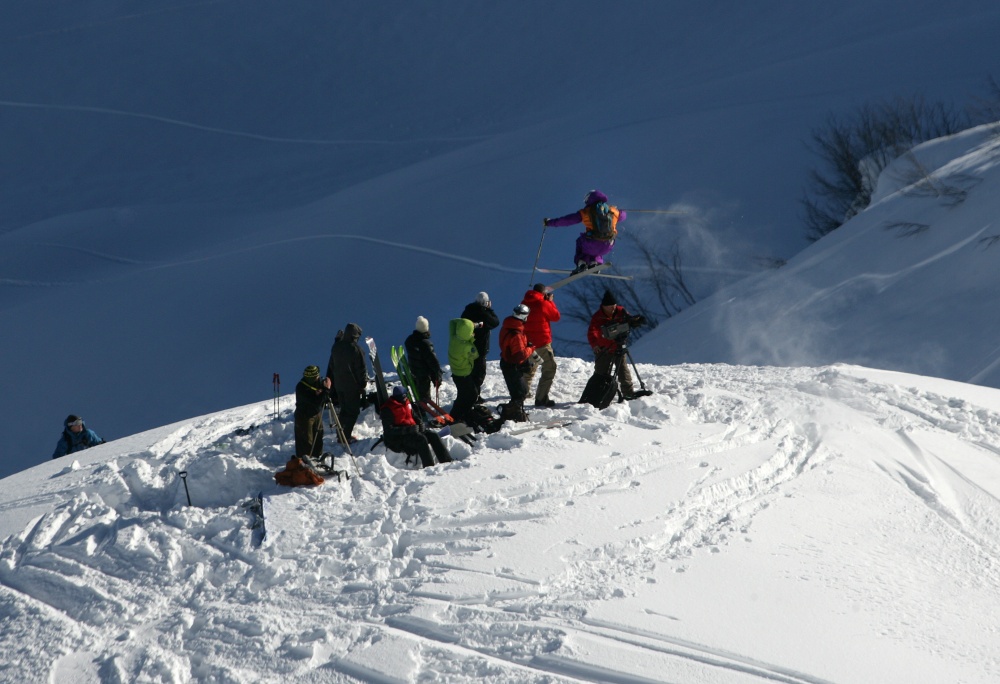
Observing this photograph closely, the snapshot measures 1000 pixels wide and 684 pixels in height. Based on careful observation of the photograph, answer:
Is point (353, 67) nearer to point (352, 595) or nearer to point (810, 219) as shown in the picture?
point (810, 219)

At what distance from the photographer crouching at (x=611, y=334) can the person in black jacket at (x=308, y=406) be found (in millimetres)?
2957

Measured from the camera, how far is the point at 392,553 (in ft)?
27.0

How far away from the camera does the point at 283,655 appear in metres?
7.06

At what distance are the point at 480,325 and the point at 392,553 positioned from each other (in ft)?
10.7

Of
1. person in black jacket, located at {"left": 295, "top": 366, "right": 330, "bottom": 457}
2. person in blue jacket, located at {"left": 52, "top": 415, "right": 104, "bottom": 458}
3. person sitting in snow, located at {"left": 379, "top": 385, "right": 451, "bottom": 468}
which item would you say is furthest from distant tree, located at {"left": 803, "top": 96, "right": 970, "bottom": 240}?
person in black jacket, located at {"left": 295, "top": 366, "right": 330, "bottom": 457}

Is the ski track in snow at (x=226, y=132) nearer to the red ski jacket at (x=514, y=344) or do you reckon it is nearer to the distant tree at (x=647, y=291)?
the distant tree at (x=647, y=291)

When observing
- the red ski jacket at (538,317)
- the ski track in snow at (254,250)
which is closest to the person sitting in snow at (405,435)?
the red ski jacket at (538,317)

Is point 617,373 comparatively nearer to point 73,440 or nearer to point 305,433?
point 305,433

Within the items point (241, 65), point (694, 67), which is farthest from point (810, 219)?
point (241, 65)

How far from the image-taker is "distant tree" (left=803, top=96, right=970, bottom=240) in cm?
3481

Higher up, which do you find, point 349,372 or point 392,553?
point 349,372

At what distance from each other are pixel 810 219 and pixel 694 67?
19510mm

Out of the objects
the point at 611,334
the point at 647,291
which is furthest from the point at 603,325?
the point at 647,291

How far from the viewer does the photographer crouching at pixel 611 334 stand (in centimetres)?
1085
